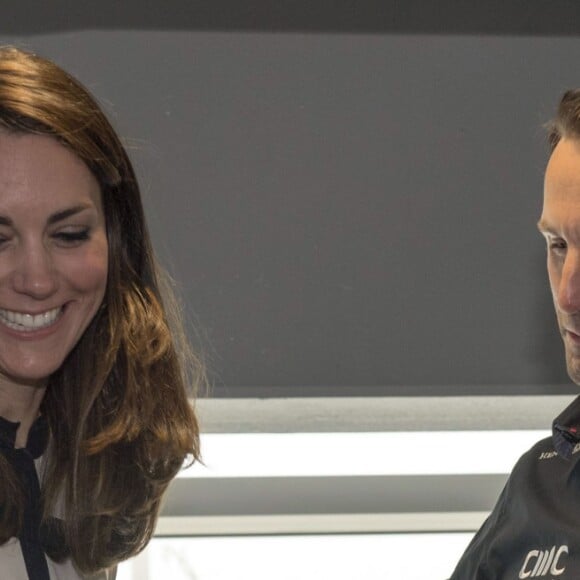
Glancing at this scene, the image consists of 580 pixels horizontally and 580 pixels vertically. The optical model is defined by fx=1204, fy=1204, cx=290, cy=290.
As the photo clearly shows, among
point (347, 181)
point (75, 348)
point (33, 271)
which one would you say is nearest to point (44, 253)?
point (33, 271)

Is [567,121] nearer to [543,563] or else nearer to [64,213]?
[543,563]

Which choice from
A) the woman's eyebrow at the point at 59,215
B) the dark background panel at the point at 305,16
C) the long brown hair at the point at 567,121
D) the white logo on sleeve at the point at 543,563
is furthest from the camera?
the dark background panel at the point at 305,16

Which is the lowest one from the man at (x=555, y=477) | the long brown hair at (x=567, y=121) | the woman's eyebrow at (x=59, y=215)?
the man at (x=555, y=477)

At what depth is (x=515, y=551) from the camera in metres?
1.65

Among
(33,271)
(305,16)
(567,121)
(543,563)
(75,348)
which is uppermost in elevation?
(305,16)

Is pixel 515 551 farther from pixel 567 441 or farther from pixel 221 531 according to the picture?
pixel 221 531

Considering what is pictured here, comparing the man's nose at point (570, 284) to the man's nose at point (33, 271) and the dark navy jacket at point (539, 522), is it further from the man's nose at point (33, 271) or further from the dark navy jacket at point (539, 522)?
the man's nose at point (33, 271)

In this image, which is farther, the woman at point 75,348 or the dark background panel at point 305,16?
the dark background panel at point 305,16

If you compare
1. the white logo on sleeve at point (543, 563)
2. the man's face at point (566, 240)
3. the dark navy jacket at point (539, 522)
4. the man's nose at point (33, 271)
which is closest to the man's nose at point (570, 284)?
the man's face at point (566, 240)

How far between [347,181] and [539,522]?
3.18 ft

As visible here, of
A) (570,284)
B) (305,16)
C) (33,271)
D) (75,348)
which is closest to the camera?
(33,271)

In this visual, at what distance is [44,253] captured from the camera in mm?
1482

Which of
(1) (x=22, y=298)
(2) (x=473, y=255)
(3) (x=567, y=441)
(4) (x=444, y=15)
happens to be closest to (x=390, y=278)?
(2) (x=473, y=255)

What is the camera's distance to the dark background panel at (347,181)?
2367 millimetres
